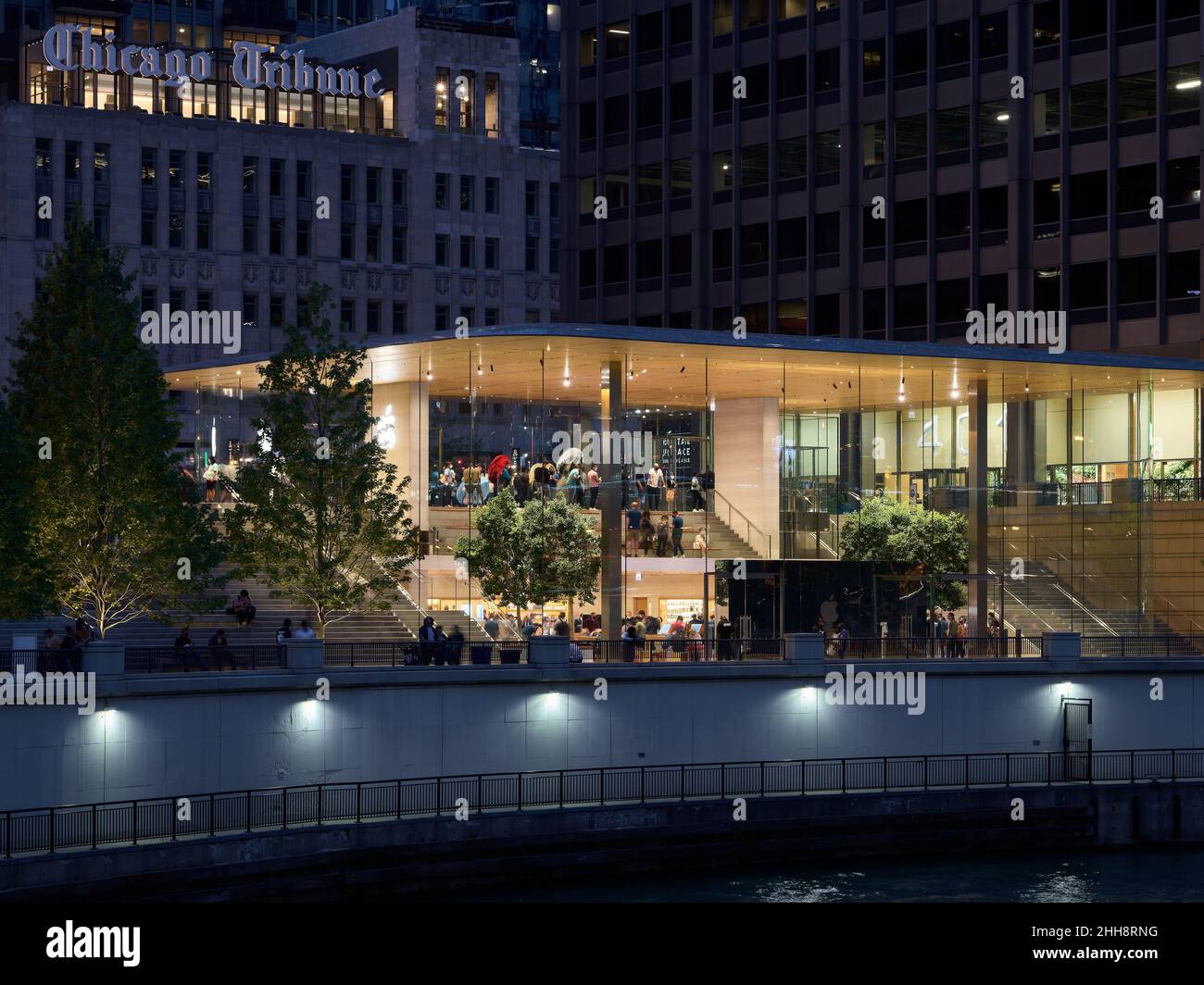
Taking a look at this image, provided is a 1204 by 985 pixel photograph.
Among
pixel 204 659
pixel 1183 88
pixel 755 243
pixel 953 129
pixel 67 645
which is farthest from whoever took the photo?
pixel 755 243

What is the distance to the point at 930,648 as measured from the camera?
166 feet

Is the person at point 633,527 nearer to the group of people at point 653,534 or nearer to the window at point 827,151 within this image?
the group of people at point 653,534

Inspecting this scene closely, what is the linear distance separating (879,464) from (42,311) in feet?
76.2

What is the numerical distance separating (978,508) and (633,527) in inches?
448

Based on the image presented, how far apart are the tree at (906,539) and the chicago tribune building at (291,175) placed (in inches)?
1937

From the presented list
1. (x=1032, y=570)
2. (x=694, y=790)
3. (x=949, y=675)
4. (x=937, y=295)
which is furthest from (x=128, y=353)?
(x=937, y=295)

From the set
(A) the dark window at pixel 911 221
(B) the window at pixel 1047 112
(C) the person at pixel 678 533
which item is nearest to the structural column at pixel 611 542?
(C) the person at pixel 678 533

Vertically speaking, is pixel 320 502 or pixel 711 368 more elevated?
pixel 711 368

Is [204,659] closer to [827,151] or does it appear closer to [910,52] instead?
[827,151]

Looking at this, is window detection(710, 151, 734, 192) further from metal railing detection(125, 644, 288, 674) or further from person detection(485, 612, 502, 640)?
metal railing detection(125, 644, 288, 674)

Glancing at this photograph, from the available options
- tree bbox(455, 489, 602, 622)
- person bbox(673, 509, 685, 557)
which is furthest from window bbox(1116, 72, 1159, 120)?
tree bbox(455, 489, 602, 622)
